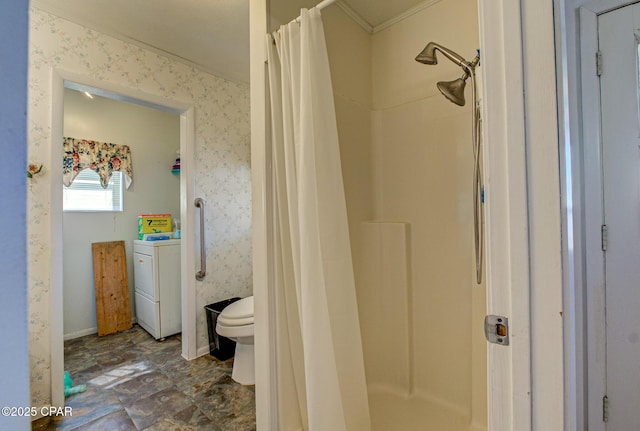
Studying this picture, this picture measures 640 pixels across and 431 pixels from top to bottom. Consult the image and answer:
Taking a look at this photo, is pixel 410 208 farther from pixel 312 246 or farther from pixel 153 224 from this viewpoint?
pixel 153 224

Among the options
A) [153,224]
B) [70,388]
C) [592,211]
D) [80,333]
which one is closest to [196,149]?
[153,224]

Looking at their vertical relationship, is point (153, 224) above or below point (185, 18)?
below

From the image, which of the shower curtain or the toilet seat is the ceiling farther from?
the toilet seat

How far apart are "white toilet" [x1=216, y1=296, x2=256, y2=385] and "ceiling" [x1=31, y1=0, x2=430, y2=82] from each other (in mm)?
→ 1855

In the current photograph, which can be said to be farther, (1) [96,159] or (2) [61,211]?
(1) [96,159]

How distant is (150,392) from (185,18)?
2553 millimetres

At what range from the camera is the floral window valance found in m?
2.65

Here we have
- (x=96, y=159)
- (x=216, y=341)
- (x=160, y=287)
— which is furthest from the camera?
(x=96, y=159)

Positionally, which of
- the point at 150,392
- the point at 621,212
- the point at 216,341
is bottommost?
the point at 150,392

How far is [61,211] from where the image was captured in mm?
1708

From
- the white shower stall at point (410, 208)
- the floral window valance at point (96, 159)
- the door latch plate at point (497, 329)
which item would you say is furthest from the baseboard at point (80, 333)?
the door latch plate at point (497, 329)

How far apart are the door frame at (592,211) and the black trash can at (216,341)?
228 cm

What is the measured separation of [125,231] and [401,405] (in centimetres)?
321

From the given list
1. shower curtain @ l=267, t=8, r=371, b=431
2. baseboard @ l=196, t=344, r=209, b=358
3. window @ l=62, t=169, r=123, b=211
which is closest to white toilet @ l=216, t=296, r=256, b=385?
baseboard @ l=196, t=344, r=209, b=358
